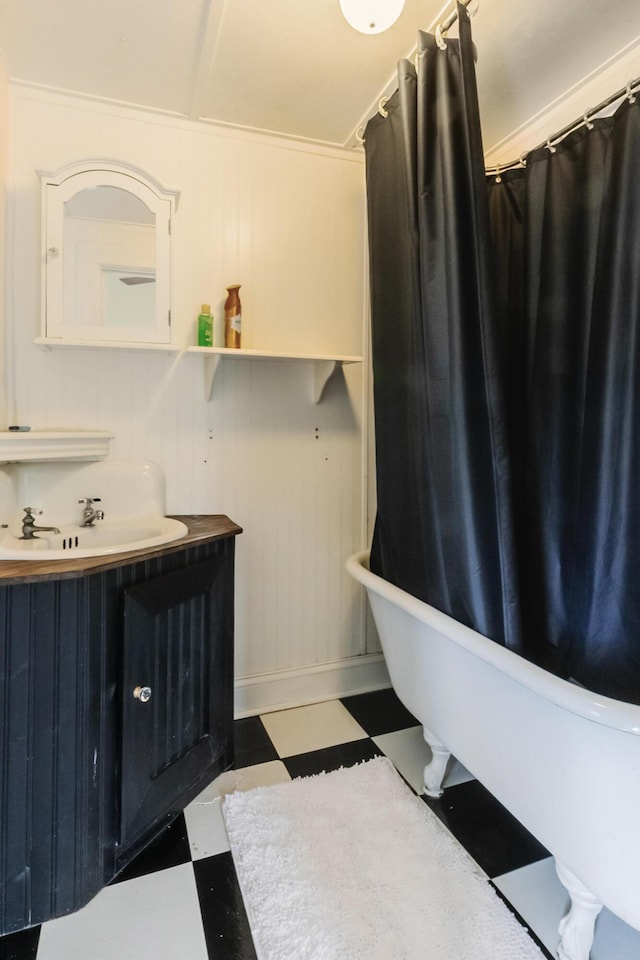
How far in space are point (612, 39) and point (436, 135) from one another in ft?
1.88

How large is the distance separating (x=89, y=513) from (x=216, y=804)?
96cm

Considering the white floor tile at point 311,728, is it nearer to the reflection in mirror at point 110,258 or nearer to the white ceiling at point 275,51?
the reflection in mirror at point 110,258

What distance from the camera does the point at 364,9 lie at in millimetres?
1157

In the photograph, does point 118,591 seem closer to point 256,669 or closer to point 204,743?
point 204,743

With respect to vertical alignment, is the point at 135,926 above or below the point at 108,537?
below

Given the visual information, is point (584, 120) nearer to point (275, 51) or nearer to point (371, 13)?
point (371, 13)

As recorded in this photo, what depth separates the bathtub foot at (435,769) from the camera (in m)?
1.48

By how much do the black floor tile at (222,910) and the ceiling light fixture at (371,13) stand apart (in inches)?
82.7

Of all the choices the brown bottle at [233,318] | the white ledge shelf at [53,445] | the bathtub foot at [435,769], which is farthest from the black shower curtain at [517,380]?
the white ledge shelf at [53,445]

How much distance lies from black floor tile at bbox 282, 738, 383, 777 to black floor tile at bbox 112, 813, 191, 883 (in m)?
0.38

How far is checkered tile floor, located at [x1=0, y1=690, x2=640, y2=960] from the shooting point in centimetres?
106

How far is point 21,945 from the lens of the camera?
3.47 feet

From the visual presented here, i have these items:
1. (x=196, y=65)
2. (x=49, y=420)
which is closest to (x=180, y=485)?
(x=49, y=420)

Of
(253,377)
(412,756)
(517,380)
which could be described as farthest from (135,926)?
(517,380)
